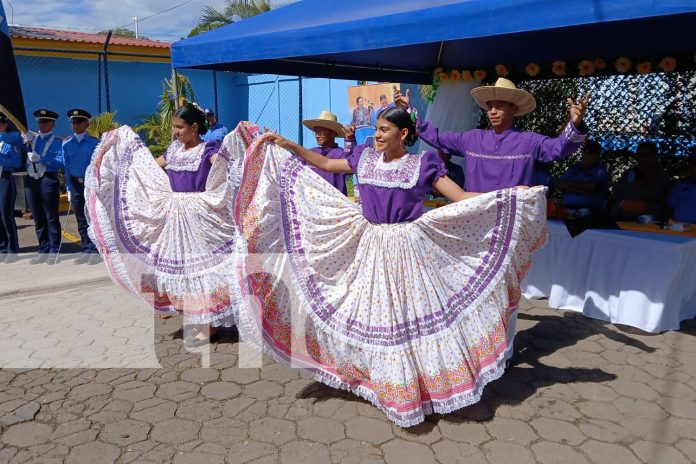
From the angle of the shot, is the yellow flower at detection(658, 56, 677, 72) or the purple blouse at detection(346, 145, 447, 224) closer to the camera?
the purple blouse at detection(346, 145, 447, 224)

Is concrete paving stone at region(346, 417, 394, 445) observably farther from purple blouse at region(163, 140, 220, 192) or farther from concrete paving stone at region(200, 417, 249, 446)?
purple blouse at region(163, 140, 220, 192)

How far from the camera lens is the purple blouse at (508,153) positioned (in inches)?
149

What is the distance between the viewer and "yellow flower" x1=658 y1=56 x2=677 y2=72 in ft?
20.8

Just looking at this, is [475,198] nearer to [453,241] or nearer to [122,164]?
[453,241]

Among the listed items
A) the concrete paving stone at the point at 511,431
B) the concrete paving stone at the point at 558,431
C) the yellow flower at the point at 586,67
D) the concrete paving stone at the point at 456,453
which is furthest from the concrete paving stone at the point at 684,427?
the yellow flower at the point at 586,67

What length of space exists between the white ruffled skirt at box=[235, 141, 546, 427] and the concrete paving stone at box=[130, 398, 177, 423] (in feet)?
2.10

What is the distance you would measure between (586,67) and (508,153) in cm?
367

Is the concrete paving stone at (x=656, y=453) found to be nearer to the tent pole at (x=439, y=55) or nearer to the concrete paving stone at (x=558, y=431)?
the concrete paving stone at (x=558, y=431)

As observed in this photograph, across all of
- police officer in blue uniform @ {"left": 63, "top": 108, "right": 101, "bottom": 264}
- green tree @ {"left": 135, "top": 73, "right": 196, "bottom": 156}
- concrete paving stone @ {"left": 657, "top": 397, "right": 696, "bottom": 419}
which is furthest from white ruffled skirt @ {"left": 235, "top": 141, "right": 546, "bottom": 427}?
green tree @ {"left": 135, "top": 73, "right": 196, "bottom": 156}

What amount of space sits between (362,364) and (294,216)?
0.94m

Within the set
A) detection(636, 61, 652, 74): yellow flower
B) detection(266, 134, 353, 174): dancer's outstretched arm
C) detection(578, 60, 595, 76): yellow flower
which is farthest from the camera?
detection(578, 60, 595, 76): yellow flower

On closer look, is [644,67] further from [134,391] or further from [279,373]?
[134,391]

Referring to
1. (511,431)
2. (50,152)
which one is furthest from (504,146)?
Result: (50,152)

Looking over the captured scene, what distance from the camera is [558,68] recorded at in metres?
7.14
